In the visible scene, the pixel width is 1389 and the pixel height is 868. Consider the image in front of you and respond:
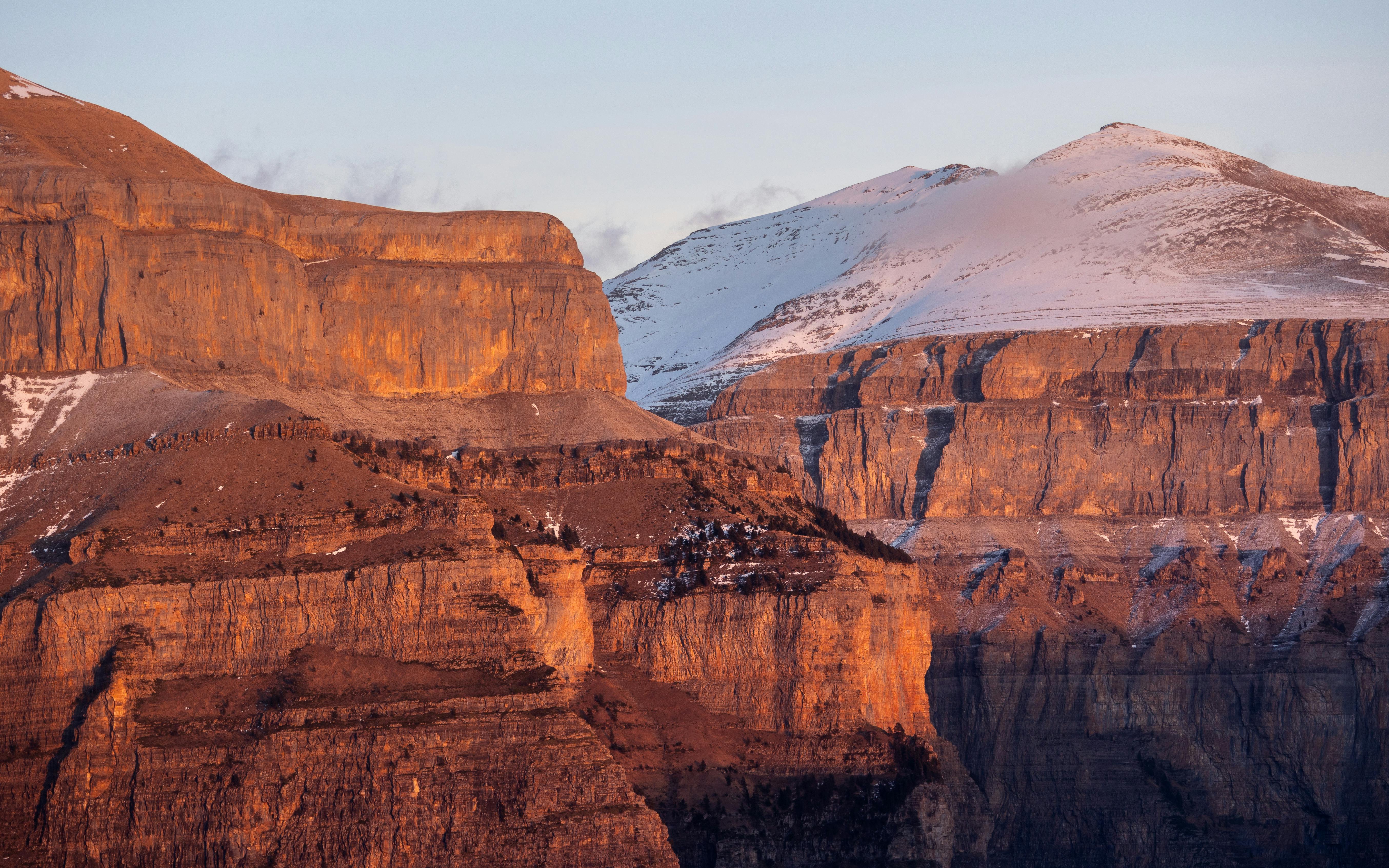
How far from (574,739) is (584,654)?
17.6 metres

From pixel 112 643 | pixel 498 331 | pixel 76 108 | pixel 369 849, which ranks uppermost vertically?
pixel 76 108

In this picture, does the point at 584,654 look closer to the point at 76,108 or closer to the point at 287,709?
the point at 287,709

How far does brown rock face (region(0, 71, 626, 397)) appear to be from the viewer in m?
159

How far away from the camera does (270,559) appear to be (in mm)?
127938

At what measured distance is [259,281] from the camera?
540ft

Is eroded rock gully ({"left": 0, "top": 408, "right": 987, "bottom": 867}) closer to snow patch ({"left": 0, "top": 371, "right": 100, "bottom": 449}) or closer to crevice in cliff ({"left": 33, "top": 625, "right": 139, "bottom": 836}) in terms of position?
crevice in cliff ({"left": 33, "top": 625, "right": 139, "bottom": 836})

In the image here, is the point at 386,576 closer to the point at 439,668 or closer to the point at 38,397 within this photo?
the point at 439,668

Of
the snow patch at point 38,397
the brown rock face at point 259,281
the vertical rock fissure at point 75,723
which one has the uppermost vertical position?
the brown rock face at point 259,281

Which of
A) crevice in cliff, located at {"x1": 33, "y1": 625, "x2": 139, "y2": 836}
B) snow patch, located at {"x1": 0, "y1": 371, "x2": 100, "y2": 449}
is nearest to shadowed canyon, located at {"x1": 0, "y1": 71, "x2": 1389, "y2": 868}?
crevice in cliff, located at {"x1": 33, "y1": 625, "x2": 139, "y2": 836}

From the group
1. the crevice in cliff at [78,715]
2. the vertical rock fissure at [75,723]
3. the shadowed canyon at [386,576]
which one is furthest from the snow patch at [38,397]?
the vertical rock fissure at [75,723]

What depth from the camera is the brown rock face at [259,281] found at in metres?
159

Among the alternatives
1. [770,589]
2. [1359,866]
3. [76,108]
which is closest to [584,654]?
[770,589]

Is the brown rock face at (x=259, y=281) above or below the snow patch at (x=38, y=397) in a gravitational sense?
above

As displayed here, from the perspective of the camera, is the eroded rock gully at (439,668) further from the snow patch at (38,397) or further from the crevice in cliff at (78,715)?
the snow patch at (38,397)
